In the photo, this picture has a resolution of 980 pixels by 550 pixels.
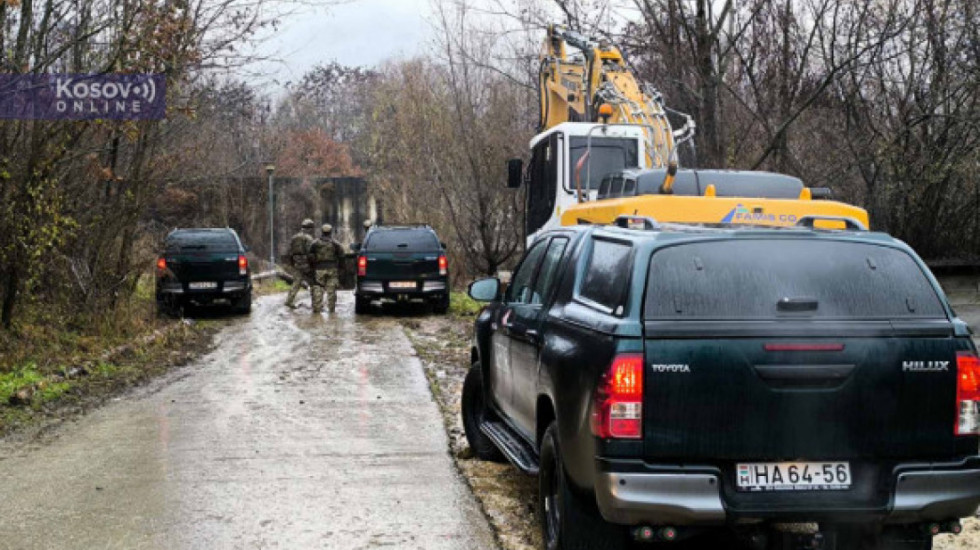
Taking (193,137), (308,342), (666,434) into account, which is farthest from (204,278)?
(666,434)

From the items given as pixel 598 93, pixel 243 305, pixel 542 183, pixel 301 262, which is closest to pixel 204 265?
pixel 243 305

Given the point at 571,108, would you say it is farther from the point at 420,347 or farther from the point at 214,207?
the point at 214,207

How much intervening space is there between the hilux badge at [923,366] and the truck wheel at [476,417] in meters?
3.80

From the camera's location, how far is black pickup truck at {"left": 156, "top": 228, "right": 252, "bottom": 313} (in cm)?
1902

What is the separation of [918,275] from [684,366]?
122cm

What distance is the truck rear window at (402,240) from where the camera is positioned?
19797mm

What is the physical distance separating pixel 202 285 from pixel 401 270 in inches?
149

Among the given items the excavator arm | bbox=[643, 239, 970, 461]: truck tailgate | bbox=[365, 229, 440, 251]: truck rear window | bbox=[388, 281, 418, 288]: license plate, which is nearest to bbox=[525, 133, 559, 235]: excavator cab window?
the excavator arm

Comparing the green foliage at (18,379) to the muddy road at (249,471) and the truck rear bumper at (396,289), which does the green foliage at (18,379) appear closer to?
the muddy road at (249,471)

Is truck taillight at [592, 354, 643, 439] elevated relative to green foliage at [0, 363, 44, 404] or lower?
elevated

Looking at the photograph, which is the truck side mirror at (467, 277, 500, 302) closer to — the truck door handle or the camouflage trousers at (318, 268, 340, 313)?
the truck door handle

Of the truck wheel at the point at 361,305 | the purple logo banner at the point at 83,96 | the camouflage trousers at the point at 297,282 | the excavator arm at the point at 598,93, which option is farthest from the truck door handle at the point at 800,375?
the camouflage trousers at the point at 297,282

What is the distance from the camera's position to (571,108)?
1678 centimetres

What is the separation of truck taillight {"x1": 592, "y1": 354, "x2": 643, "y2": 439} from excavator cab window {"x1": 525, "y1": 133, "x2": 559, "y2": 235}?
394 inches
